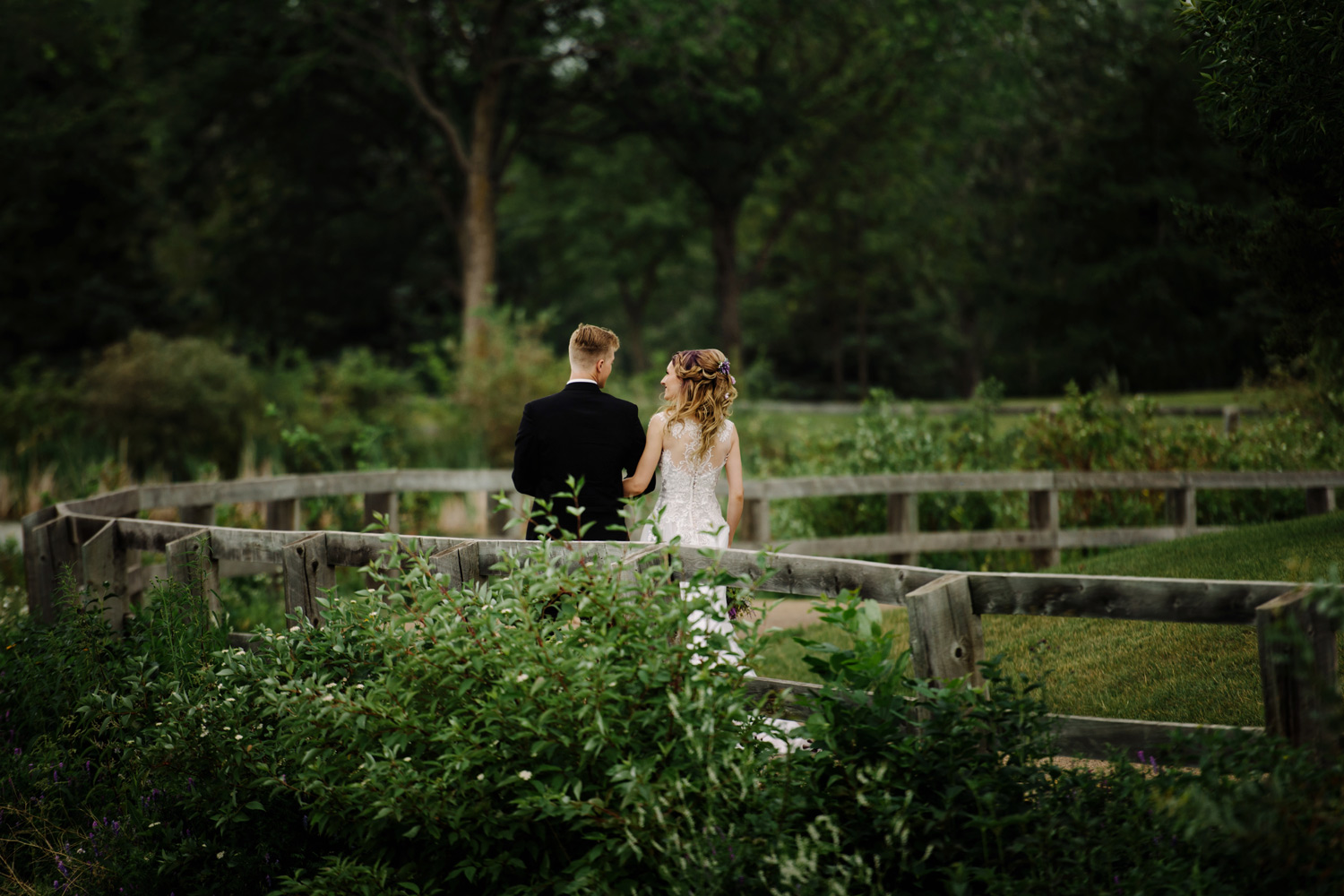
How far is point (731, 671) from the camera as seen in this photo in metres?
3.66

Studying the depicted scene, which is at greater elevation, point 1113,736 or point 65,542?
point 65,542

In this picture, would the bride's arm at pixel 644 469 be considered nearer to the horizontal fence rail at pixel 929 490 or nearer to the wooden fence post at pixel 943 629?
the wooden fence post at pixel 943 629

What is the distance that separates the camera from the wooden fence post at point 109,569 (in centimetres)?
595

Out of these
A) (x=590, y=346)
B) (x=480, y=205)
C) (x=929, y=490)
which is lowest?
(x=929, y=490)

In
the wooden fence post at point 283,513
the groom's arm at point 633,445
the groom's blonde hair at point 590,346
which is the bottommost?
the wooden fence post at point 283,513

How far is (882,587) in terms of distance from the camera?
13.0 ft

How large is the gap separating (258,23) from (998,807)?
2692 cm

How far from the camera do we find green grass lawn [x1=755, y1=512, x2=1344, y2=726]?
5051 mm

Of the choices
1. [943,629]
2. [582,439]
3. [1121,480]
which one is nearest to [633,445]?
[582,439]

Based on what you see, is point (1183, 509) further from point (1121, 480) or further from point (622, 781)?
point (622, 781)

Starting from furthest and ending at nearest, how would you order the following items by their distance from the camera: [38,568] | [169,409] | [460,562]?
[169,409] → [38,568] → [460,562]

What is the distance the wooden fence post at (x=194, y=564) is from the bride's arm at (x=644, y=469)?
2.10m

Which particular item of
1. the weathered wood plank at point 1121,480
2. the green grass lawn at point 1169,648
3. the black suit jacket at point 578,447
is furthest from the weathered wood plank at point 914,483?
the black suit jacket at point 578,447

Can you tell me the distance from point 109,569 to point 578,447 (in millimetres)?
2910
